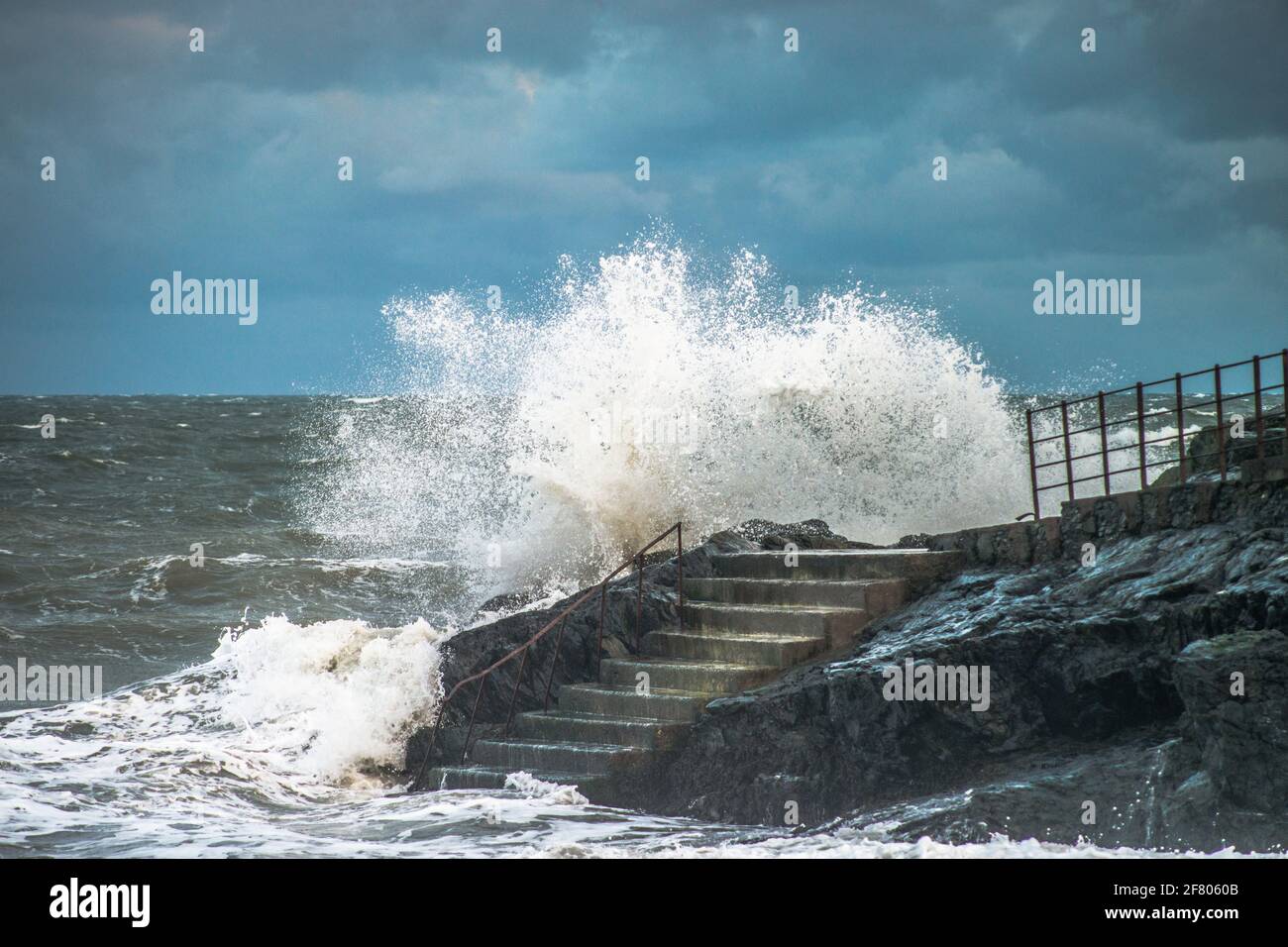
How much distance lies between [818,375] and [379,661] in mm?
7816

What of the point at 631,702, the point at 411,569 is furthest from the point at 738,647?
the point at 411,569

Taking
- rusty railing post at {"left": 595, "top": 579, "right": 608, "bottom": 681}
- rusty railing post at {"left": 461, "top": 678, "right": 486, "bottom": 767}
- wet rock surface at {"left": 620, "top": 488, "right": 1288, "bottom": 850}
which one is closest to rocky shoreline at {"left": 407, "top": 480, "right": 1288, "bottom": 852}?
wet rock surface at {"left": 620, "top": 488, "right": 1288, "bottom": 850}

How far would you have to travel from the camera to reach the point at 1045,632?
360 inches

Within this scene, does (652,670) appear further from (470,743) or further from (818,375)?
(818,375)

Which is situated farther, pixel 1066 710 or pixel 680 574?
pixel 680 574

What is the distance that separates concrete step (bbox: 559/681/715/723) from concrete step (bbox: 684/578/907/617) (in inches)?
Result: 50.7

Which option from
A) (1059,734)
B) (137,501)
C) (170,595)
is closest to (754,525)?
(1059,734)

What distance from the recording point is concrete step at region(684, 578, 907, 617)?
35.5 ft

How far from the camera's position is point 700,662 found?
434 inches

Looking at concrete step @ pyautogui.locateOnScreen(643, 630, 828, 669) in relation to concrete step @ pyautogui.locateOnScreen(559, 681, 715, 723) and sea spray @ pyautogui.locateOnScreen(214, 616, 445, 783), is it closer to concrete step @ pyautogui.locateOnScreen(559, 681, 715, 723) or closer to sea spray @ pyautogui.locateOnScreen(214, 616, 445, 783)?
concrete step @ pyautogui.locateOnScreen(559, 681, 715, 723)

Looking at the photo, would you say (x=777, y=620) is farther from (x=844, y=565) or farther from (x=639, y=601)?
(x=639, y=601)

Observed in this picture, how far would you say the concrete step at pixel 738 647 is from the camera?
1046 centimetres

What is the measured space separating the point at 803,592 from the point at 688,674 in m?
1.29

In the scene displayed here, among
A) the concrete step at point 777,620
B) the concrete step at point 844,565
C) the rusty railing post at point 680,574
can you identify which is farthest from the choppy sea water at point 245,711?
the concrete step at point 844,565
